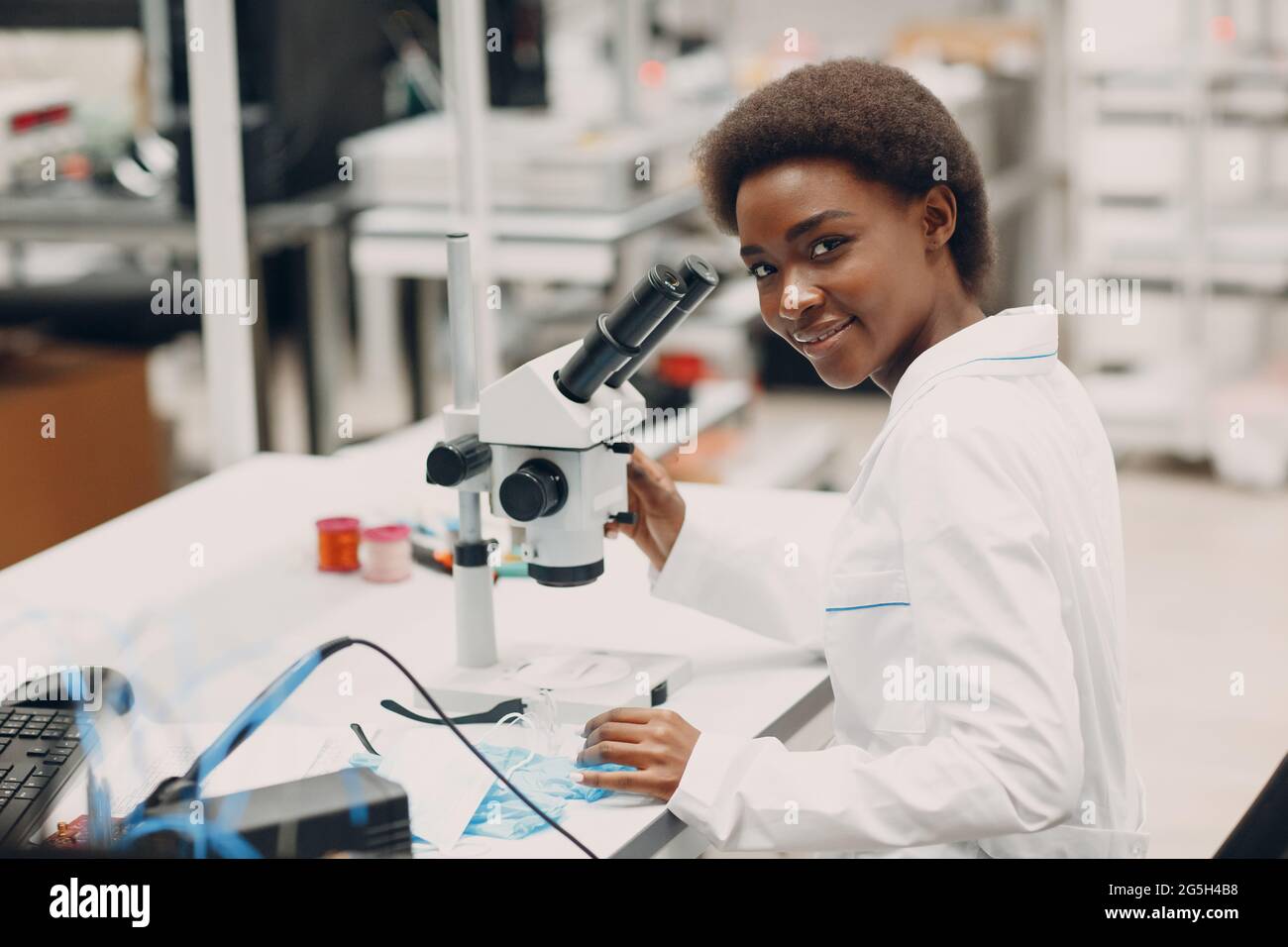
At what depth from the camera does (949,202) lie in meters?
1.40

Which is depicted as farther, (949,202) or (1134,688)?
(1134,688)

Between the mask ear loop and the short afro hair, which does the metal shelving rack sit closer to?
the short afro hair

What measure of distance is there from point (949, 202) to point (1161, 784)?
1.96 meters

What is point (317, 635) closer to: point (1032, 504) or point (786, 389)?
point (1032, 504)

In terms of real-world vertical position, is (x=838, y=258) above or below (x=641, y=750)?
above

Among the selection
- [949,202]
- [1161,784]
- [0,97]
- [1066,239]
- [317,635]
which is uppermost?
[0,97]

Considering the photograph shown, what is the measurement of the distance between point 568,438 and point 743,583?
1.05 ft

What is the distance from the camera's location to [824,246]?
53.0 inches

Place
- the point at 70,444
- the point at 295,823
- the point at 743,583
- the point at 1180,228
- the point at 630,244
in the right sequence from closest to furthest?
the point at 295,823, the point at 743,583, the point at 70,444, the point at 630,244, the point at 1180,228

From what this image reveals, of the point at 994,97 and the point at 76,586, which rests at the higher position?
the point at 994,97

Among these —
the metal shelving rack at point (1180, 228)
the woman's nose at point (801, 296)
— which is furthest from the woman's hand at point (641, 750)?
the metal shelving rack at point (1180, 228)

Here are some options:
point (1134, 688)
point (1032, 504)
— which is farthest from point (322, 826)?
point (1134, 688)

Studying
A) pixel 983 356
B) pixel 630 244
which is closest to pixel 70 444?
pixel 630 244

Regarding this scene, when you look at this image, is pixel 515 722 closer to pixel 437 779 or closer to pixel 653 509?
pixel 437 779
